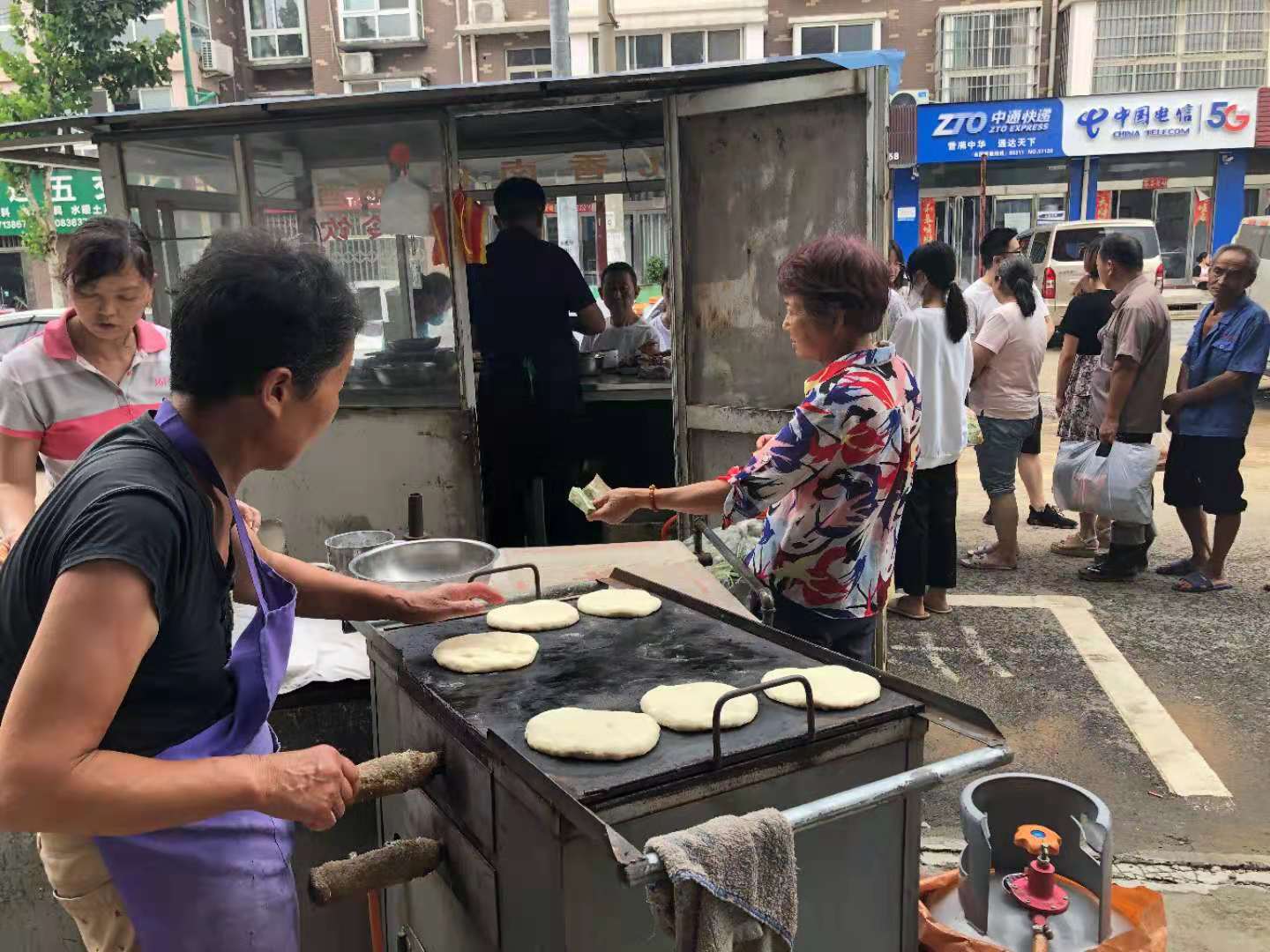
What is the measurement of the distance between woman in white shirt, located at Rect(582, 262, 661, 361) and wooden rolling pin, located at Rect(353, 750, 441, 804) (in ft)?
15.8

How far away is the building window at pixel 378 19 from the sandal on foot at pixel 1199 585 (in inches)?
870

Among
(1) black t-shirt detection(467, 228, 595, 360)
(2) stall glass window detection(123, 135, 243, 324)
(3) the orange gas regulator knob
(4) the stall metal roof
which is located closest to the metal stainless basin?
(3) the orange gas regulator knob

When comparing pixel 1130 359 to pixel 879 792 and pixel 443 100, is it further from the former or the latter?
pixel 879 792

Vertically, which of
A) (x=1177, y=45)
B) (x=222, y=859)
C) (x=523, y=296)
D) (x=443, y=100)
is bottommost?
(x=222, y=859)

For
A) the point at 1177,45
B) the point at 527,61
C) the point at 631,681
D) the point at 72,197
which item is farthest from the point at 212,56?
the point at 631,681

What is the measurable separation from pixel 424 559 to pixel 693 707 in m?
1.18

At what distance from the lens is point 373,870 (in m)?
1.65

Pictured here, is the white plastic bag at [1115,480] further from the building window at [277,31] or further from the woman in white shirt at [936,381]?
the building window at [277,31]

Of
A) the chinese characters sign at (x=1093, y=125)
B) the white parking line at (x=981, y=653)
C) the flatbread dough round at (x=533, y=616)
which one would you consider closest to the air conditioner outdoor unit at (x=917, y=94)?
the chinese characters sign at (x=1093, y=125)

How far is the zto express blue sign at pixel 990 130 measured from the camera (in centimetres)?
1867

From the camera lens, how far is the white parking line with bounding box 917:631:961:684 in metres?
4.35

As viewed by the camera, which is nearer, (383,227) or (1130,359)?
(383,227)

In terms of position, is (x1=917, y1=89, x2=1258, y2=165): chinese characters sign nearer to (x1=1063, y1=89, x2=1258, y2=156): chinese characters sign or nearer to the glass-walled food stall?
(x1=1063, y1=89, x2=1258, y2=156): chinese characters sign

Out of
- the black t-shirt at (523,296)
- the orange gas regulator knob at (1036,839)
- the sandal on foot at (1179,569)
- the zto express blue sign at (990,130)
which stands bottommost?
the sandal on foot at (1179,569)
